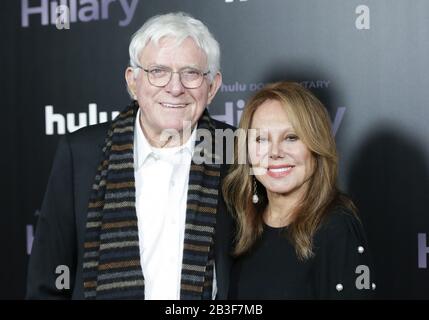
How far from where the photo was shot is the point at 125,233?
2199 millimetres

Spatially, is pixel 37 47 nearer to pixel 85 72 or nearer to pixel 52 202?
pixel 85 72

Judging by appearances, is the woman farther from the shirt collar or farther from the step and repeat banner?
the step and repeat banner

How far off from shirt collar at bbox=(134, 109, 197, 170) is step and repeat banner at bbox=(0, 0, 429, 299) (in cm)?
72

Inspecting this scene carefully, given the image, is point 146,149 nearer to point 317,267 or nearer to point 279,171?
point 279,171

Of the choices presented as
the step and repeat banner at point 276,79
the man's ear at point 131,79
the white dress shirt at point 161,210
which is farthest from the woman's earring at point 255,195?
the step and repeat banner at point 276,79

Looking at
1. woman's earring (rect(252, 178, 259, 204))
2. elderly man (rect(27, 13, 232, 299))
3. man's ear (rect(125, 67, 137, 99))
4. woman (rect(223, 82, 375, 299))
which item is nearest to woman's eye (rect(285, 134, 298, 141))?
woman (rect(223, 82, 375, 299))

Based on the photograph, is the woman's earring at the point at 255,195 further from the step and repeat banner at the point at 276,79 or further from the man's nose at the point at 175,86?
the step and repeat banner at the point at 276,79

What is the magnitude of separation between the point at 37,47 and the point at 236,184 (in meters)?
1.48

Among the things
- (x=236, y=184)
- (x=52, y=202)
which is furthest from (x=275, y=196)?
(x=52, y=202)

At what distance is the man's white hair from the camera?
221 centimetres

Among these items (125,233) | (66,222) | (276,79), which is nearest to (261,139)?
(125,233)

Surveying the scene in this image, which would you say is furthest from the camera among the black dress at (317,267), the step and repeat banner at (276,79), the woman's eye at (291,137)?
the step and repeat banner at (276,79)

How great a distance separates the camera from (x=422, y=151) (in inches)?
109

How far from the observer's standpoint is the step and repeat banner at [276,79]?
280cm
